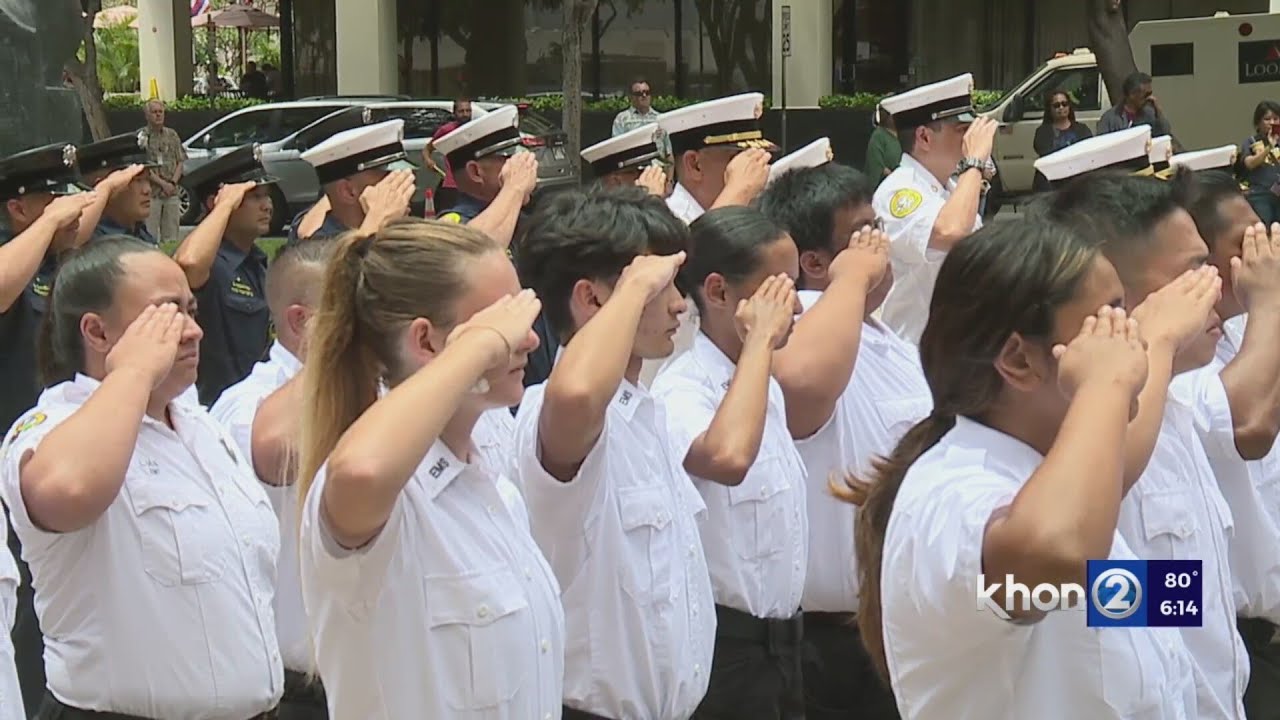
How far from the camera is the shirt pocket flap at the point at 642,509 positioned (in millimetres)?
3127

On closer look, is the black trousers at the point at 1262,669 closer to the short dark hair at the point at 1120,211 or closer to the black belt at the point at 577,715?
the short dark hair at the point at 1120,211

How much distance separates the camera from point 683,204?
5.71 meters

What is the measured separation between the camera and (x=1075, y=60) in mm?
18688

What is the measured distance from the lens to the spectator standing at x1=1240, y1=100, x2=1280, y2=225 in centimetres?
1217

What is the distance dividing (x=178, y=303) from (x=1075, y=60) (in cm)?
1658

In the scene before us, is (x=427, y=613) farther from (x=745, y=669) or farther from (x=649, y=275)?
(x=745, y=669)

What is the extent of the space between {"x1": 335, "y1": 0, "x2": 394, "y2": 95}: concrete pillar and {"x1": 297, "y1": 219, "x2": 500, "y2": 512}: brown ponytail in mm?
21406

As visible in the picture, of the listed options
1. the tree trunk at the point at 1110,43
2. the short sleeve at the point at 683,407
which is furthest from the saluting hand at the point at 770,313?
the tree trunk at the point at 1110,43

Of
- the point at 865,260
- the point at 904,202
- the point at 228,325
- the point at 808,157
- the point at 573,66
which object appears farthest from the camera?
the point at 573,66

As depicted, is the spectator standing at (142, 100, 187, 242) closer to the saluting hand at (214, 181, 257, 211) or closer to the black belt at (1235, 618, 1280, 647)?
the saluting hand at (214, 181, 257, 211)

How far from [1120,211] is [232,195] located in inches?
143

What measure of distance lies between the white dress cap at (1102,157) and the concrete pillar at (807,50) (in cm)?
1722

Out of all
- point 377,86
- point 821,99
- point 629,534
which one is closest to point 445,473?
point 629,534

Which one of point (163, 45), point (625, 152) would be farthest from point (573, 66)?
point (625, 152)
